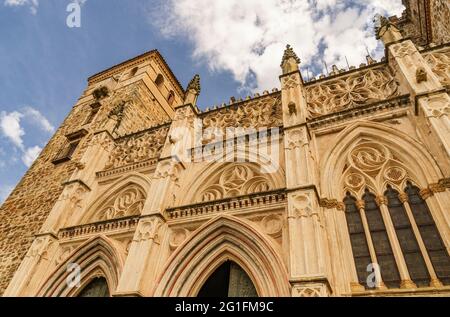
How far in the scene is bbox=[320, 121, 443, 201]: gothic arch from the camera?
263 inches

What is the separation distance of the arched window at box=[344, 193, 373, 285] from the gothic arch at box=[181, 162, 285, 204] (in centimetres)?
188

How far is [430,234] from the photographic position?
598cm

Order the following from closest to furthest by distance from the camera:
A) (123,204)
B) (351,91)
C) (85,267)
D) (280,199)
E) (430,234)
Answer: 1. (430,234)
2. (280,199)
3. (85,267)
4. (351,91)
5. (123,204)

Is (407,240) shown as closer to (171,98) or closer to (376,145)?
(376,145)

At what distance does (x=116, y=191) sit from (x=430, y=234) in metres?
9.88

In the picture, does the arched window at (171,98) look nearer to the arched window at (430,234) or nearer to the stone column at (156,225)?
the stone column at (156,225)

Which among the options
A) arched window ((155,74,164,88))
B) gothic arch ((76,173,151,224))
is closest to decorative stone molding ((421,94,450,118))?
gothic arch ((76,173,151,224))

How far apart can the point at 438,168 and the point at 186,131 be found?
780 cm

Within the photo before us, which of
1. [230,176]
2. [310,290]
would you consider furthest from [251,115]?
[310,290]

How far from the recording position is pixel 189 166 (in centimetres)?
1010

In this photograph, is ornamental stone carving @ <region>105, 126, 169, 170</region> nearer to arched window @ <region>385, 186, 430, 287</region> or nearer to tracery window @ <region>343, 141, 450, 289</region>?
tracery window @ <region>343, 141, 450, 289</region>

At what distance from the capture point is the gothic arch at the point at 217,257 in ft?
21.5
